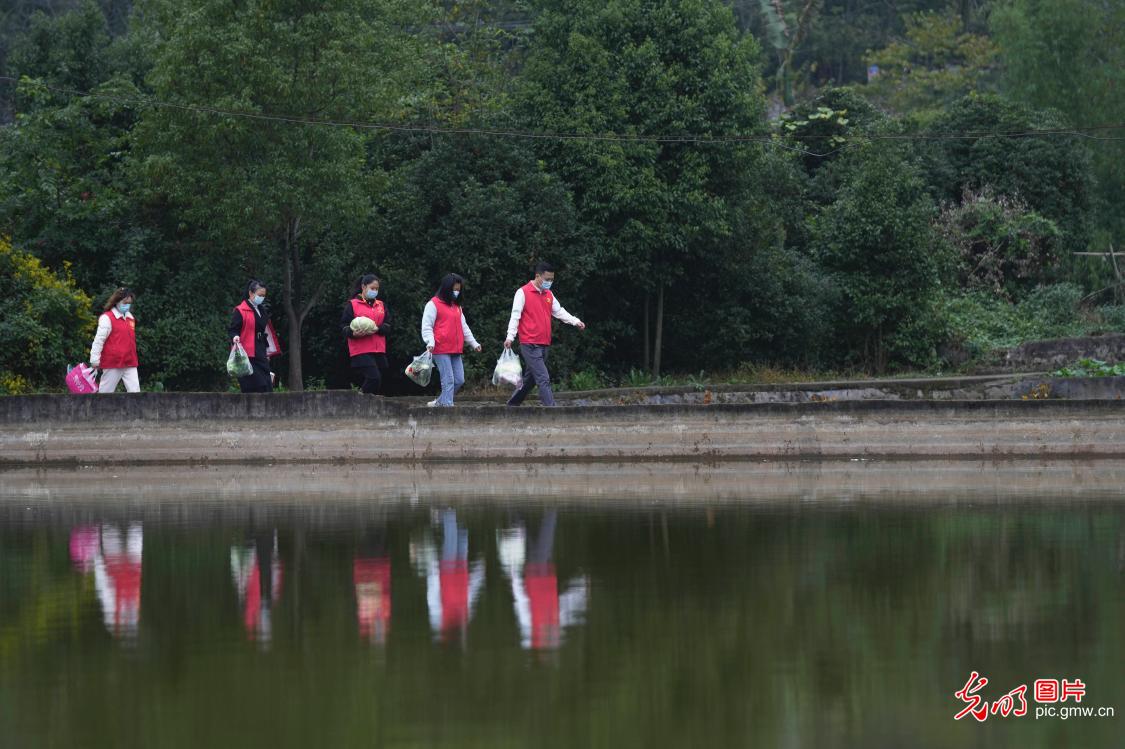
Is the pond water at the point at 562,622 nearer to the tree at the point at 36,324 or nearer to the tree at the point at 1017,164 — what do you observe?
the tree at the point at 36,324

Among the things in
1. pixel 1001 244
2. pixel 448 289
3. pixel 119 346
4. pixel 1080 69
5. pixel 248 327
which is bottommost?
pixel 119 346

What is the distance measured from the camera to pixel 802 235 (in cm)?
3888

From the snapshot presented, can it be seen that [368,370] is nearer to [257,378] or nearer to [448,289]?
[257,378]

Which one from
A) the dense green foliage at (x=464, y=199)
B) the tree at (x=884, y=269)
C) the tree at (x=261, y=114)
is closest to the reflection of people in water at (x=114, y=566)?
the tree at (x=261, y=114)

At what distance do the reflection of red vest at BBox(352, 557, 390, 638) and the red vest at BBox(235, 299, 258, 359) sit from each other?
940 centimetres

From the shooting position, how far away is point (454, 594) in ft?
31.6

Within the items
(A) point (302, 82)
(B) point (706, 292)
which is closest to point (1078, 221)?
(B) point (706, 292)

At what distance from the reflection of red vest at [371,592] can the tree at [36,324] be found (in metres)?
17.3

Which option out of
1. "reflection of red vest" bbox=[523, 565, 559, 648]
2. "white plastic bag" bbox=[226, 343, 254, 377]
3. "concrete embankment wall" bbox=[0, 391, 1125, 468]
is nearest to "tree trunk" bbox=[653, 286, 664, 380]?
"concrete embankment wall" bbox=[0, 391, 1125, 468]

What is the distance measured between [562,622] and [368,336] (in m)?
11.8

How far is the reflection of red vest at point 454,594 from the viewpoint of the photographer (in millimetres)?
8750

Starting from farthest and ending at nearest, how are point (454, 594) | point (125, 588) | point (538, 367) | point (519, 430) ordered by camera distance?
point (538, 367)
point (519, 430)
point (125, 588)
point (454, 594)

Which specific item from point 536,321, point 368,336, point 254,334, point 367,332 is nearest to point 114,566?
point 536,321

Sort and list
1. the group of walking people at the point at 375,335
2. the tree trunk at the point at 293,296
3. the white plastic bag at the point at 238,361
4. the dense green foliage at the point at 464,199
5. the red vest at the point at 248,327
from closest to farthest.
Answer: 1. the group of walking people at the point at 375,335
2. the white plastic bag at the point at 238,361
3. the red vest at the point at 248,327
4. the dense green foliage at the point at 464,199
5. the tree trunk at the point at 293,296
